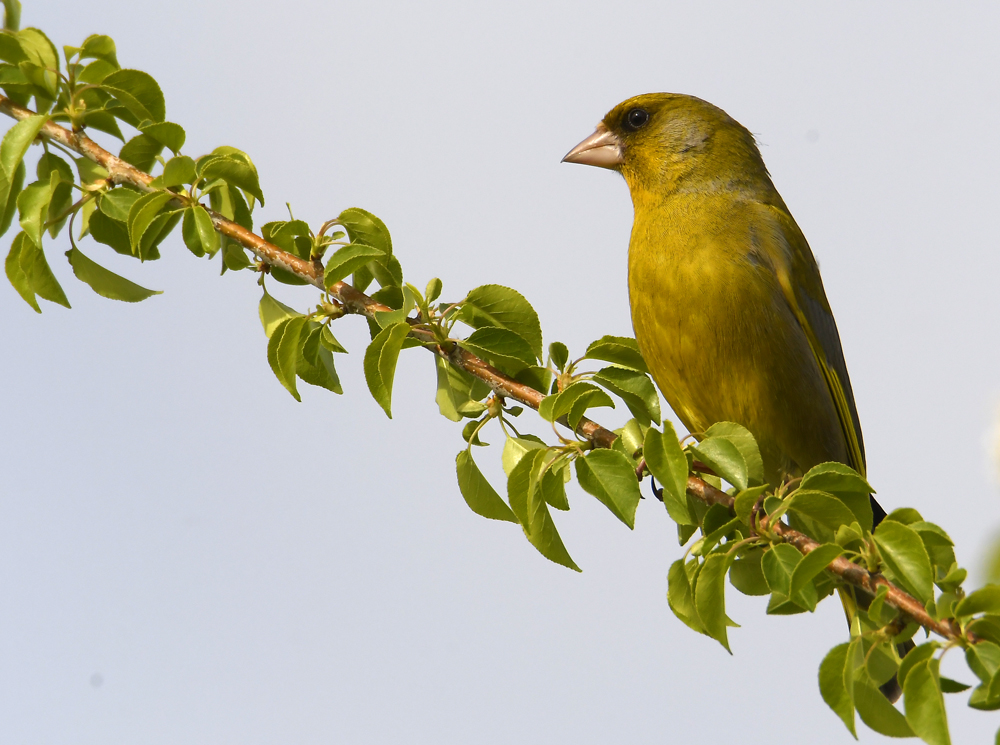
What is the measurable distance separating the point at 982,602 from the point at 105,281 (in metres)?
2.53

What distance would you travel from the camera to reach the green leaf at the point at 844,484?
7.39 feet

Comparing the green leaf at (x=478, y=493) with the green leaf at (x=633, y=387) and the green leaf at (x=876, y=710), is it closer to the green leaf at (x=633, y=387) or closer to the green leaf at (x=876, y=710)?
the green leaf at (x=633, y=387)

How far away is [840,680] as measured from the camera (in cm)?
211

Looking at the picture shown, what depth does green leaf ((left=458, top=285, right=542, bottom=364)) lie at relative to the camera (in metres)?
2.70

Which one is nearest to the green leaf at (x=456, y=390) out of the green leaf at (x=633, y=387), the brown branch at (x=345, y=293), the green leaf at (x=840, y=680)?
the brown branch at (x=345, y=293)

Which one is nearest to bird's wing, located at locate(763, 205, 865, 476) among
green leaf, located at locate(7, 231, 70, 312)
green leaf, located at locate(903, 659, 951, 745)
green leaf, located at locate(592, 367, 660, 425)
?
→ green leaf, located at locate(592, 367, 660, 425)

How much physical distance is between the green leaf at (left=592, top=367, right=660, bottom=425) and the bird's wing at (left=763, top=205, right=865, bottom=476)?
1.37m

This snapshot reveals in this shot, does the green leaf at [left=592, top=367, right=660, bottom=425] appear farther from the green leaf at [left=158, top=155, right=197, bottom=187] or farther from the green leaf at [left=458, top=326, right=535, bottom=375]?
the green leaf at [left=158, top=155, right=197, bottom=187]

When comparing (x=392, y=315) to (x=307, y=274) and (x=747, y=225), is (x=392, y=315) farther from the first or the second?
(x=747, y=225)

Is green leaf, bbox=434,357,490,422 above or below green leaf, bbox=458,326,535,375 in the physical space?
below

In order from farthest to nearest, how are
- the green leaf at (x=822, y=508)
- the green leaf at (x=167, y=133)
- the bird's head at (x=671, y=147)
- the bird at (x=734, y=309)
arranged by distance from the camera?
the bird's head at (x=671, y=147)
the bird at (x=734, y=309)
the green leaf at (x=167, y=133)
the green leaf at (x=822, y=508)

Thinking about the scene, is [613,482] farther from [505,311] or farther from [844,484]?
[505,311]

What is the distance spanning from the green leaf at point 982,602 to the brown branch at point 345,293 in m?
0.33

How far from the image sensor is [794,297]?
12.7 ft
